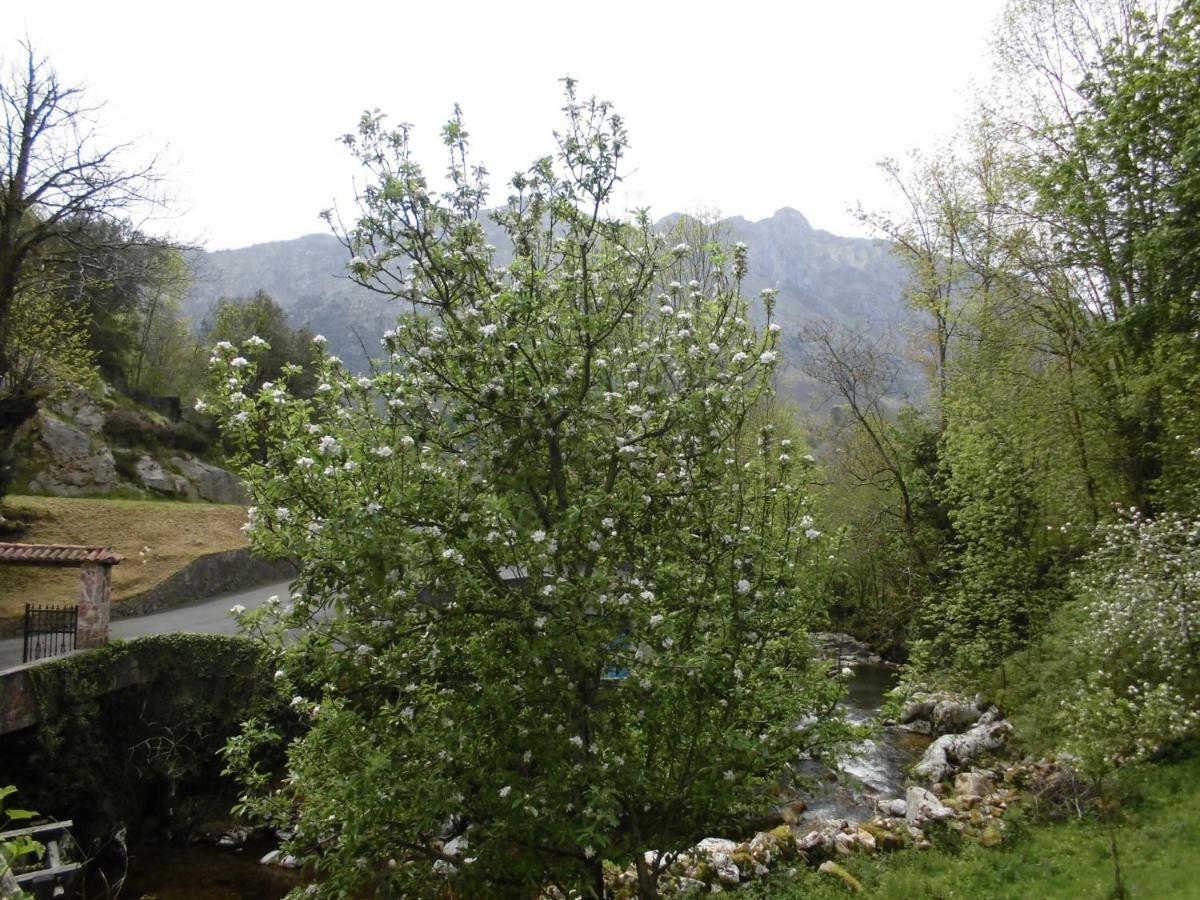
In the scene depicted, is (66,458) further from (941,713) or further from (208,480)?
(941,713)

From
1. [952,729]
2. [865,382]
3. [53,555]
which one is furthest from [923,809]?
[53,555]

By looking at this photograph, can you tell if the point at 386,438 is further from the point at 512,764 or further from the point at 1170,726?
the point at 1170,726

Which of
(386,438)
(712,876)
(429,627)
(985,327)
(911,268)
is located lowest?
(712,876)

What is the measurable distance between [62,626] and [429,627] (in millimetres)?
12471

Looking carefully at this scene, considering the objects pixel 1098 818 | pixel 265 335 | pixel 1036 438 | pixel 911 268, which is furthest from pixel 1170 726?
pixel 265 335

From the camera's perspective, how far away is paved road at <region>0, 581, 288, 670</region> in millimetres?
15403

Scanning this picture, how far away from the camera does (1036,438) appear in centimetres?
1728

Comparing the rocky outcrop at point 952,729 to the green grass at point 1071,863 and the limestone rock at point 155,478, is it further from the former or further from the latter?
the limestone rock at point 155,478

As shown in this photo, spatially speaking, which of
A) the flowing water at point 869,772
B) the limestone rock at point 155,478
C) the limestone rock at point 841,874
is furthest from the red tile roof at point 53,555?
the limestone rock at point 155,478

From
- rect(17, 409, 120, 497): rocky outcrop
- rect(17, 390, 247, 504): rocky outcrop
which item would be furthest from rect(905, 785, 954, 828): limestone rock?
rect(17, 409, 120, 497): rocky outcrop

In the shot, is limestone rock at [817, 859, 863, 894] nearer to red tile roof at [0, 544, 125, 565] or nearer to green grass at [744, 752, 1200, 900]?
green grass at [744, 752, 1200, 900]

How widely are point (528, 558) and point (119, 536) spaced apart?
2240 centimetres

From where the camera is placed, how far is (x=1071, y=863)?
995 centimetres

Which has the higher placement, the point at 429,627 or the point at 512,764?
the point at 429,627
